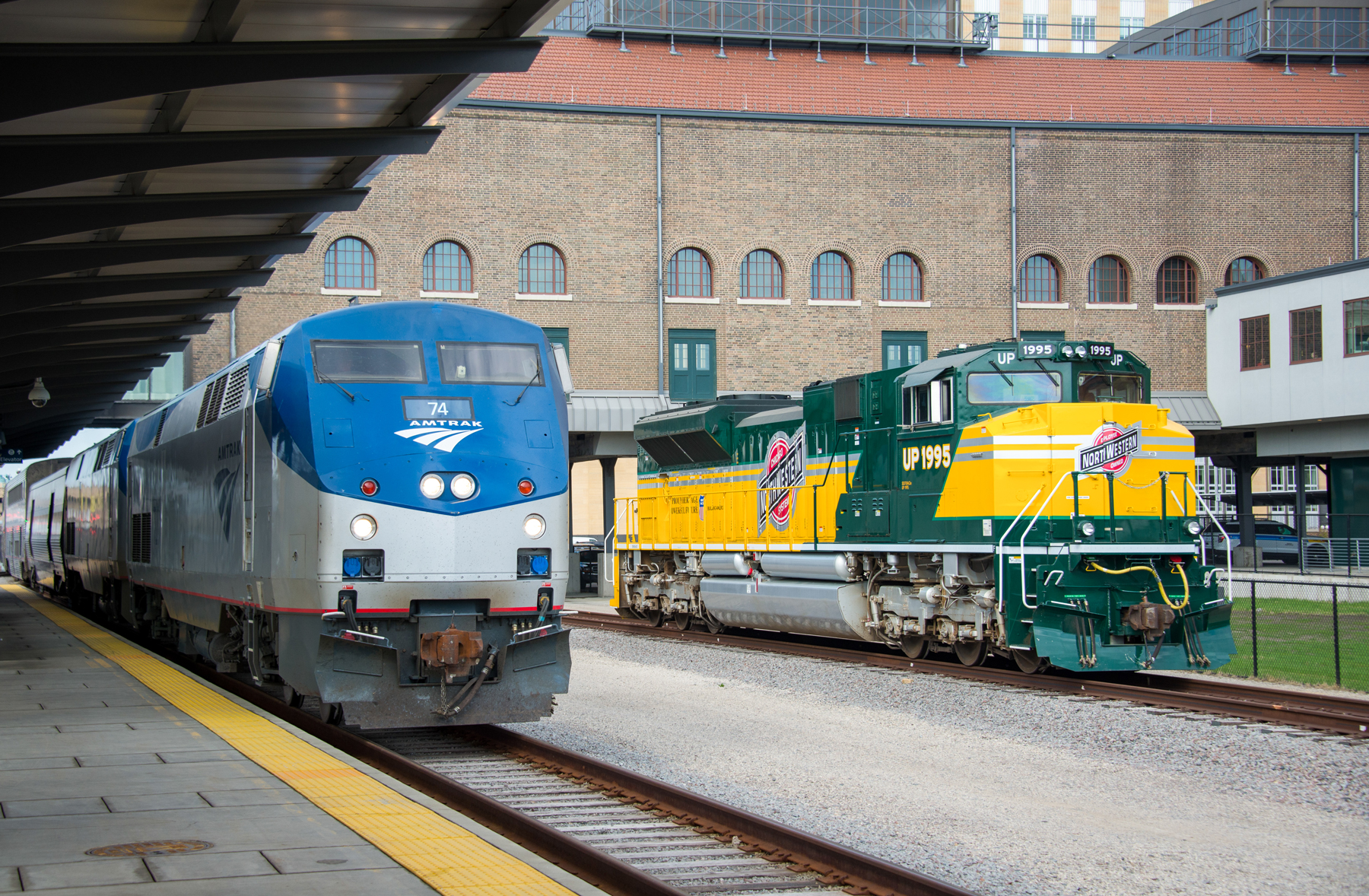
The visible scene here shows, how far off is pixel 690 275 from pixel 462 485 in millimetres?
28414

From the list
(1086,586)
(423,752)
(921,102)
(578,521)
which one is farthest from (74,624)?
(578,521)

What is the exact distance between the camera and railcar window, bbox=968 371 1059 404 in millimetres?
14391

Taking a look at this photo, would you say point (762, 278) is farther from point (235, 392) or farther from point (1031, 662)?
point (235, 392)

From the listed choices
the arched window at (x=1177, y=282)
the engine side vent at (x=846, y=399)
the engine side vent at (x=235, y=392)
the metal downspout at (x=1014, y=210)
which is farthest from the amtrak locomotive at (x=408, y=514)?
the arched window at (x=1177, y=282)

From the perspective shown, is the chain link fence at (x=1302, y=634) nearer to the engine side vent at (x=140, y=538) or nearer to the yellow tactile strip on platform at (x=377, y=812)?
the yellow tactile strip on platform at (x=377, y=812)

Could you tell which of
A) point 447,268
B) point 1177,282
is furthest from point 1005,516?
point 1177,282

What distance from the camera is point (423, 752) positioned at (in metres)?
10.1

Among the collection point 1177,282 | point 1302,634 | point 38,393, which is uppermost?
point 1177,282

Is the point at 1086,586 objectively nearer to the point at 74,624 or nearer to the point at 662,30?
the point at 74,624

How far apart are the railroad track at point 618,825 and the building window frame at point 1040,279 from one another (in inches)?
1235

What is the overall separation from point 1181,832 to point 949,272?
105 ft

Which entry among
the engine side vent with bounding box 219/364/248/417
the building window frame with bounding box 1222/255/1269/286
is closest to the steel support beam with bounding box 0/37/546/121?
the engine side vent with bounding box 219/364/248/417

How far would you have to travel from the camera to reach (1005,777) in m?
9.27

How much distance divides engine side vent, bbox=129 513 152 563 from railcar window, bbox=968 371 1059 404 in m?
10.5
